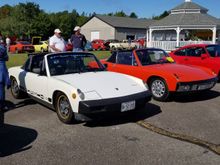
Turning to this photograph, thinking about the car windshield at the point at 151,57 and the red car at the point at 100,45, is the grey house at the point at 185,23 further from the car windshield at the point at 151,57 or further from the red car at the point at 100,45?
the car windshield at the point at 151,57

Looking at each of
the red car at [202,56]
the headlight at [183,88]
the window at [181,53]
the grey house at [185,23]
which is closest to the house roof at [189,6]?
the grey house at [185,23]

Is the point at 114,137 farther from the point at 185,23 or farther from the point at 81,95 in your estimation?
the point at 185,23

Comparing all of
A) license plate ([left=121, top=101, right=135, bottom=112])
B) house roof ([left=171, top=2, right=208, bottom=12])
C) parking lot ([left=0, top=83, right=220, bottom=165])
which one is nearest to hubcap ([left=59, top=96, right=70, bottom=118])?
parking lot ([left=0, top=83, right=220, bottom=165])

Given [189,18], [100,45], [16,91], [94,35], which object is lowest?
[16,91]

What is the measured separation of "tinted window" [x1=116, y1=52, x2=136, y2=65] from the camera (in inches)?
338

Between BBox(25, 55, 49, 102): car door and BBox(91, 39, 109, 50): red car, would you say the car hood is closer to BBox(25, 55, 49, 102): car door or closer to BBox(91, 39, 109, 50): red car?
BBox(25, 55, 49, 102): car door

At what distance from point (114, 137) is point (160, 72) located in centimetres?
302

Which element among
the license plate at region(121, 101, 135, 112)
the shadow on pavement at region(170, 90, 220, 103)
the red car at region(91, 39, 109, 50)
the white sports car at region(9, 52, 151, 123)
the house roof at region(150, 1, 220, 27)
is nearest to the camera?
the white sports car at region(9, 52, 151, 123)

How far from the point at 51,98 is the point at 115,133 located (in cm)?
168

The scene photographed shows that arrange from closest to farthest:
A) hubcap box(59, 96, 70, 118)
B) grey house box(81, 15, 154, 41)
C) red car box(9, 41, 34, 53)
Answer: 1. hubcap box(59, 96, 70, 118)
2. red car box(9, 41, 34, 53)
3. grey house box(81, 15, 154, 41)

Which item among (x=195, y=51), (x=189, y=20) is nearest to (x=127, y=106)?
(x=195, y=51)

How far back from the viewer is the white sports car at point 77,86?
5.43 meters

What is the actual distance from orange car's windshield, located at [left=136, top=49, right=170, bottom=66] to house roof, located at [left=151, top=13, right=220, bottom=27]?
66.4ft

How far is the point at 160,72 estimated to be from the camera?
763cm
